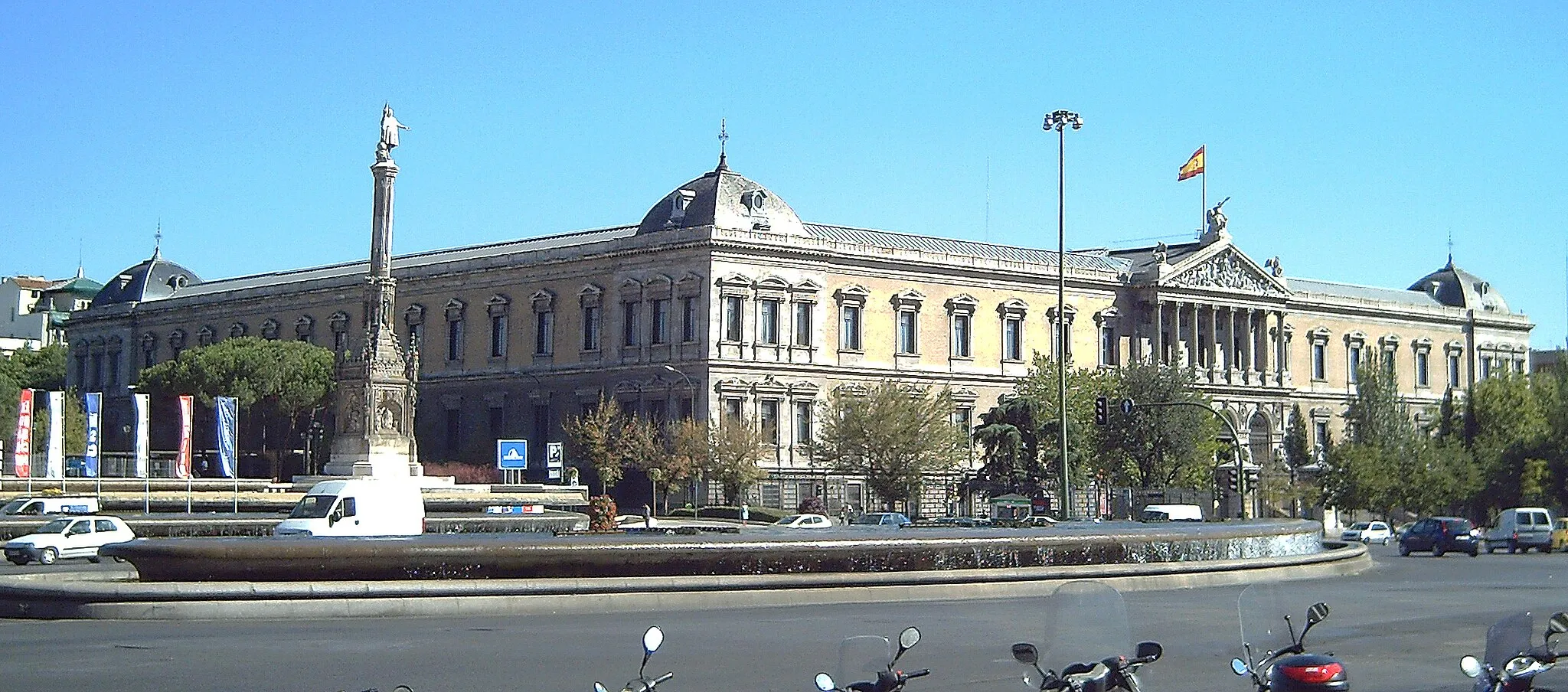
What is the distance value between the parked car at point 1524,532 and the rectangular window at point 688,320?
1403 inches

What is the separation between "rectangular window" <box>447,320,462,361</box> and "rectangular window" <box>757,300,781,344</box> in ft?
60.5

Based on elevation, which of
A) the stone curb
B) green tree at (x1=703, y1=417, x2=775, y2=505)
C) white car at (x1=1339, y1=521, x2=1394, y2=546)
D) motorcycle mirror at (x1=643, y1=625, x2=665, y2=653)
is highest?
green tree at (x1=703, y1=417, x2=775, y2=505)

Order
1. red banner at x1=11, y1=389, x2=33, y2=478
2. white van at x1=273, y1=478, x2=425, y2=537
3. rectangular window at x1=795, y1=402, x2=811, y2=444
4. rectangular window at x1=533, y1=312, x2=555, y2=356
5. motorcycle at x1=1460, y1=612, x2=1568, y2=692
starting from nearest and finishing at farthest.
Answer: motorcycle at x1=1460, y1=612, x2=1568, y2=692 → white van at x1=273, y1=478, x2=425, y2=537 → red banner at x1=11, y1=389, x2=33, y2=478 → rectangular window at x1=795, y1=402, x2=811, y2=444 → rectangular window at x1=533, y1=312, x2=555, y2=356

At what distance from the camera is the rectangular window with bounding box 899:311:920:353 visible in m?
87.9

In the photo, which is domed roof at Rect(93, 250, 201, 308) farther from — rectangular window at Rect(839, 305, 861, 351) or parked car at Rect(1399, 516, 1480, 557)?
parked car at Rect(1399, 516, 1480, 557)

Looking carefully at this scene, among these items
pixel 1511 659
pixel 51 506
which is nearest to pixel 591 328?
pixel 51 506

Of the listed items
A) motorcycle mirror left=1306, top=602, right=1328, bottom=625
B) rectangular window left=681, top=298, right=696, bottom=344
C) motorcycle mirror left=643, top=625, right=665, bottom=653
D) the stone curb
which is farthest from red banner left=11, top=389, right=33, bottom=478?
motorcycle mirror left=1306, top=602, right=1328, bottom=625

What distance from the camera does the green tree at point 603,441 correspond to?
78.7 m

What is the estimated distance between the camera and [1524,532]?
194ft

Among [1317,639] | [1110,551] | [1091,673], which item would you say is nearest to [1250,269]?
[1110,551]

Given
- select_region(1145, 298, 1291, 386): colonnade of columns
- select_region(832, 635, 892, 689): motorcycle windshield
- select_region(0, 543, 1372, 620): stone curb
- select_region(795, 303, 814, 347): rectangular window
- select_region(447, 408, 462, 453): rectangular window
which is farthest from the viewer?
select_region(1145, 298, 1291, 386): colonnade of columns

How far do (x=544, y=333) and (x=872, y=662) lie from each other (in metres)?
81.3

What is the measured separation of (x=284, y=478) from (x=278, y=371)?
6121 millimetres

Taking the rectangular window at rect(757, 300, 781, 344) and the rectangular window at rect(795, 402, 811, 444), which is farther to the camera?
the rectangular window at rect(795, 402, 811, 444)
